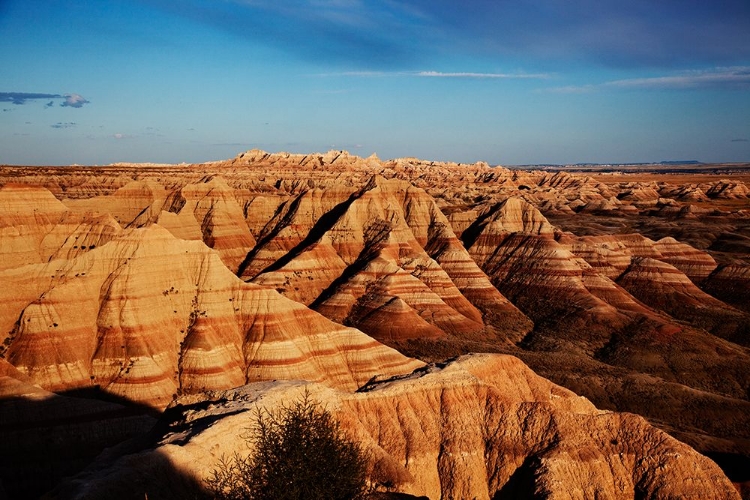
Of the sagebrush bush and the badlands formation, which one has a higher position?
the sagebrush bush

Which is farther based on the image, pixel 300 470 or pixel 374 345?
pixel 374 345

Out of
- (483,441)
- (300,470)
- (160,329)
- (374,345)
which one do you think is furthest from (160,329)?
(300,470)

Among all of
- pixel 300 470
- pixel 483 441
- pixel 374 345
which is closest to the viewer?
pixel 300 470

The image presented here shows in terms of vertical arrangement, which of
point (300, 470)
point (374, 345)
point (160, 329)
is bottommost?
point (374, 345)

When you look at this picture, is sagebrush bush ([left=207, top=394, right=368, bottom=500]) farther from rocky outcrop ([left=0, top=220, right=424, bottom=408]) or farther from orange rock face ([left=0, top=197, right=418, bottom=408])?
orange rock face ([left=0, top=197, right=418, bottom=408])

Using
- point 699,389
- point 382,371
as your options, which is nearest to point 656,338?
point 699,389

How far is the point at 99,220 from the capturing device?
65.4 m

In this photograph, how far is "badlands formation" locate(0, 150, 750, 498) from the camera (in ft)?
107

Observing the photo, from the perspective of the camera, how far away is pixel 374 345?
55.4 m

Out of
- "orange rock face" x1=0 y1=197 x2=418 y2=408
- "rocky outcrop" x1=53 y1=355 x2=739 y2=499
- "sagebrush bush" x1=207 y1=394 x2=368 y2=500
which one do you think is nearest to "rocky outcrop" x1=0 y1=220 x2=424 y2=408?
"orange rock face" x1=0 y1=197 x2=418 y2=408

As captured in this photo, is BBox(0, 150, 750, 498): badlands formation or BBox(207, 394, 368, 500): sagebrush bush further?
BBox(0, 150, 750, 498): badlands formation

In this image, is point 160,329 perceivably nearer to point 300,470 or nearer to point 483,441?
point 483,441

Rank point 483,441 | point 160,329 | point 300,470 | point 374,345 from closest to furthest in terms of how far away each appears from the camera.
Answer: point 300,470
point 483,441
point 160,329
point 374,345

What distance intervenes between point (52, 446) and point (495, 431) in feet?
88.4
